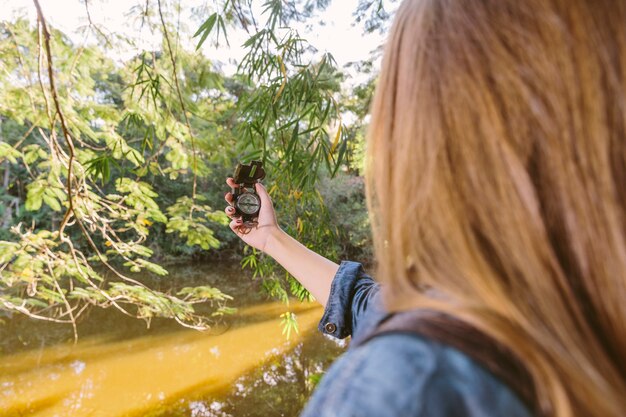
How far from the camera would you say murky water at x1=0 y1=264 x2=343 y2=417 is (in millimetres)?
4555

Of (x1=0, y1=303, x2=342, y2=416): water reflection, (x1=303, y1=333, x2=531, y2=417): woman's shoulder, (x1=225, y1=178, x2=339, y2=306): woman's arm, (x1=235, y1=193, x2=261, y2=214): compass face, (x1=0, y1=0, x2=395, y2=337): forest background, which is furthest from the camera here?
(x1=0, y1=303, x2=342, y2=416): water reflection

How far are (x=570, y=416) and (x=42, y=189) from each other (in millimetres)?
3127

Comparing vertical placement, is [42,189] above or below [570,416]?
above

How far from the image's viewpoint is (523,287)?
0.37 meters

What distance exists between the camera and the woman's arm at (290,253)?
1139 mm

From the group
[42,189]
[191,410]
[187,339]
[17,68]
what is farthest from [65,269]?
[187,339]

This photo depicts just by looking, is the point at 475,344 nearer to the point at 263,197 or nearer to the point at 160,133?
the point at 263,197

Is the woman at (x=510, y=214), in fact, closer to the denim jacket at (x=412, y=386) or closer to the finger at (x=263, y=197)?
the denim jacket at (x=412, y=386)

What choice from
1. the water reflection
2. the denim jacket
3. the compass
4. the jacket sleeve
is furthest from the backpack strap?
the water reflection

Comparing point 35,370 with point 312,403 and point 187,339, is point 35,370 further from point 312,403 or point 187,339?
point 312,403

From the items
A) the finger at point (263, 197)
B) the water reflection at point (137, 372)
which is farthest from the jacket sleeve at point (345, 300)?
the water reflection at point (137, 372)

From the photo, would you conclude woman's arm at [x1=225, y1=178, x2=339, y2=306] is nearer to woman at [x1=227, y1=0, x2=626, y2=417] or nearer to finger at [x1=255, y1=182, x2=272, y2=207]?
finger at [x1=255, y1=182, x2=272, y2=207]

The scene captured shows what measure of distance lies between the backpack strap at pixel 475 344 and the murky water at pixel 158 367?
11.7 feet

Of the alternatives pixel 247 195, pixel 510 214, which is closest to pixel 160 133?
pixel 247 195
